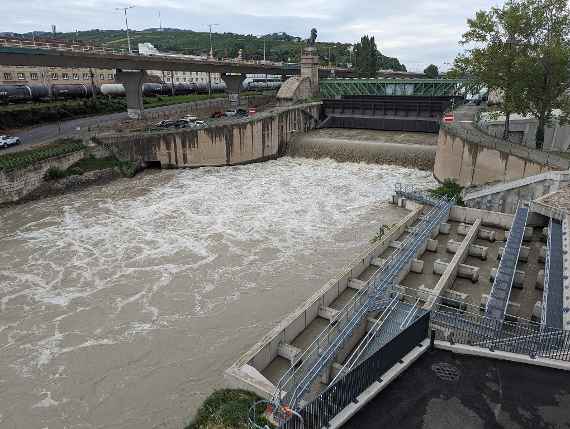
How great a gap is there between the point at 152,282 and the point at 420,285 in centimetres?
1292

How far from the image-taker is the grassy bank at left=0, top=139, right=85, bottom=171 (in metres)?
32.9

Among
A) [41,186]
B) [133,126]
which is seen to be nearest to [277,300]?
[41,186]

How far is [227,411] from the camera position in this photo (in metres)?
10.9

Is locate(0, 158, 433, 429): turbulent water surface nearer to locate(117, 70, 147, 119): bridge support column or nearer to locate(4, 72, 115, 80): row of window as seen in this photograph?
locate(117, 70, 147, 119): bridge support column

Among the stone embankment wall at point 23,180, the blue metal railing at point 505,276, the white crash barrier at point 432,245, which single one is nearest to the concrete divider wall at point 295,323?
the white crash barrier at point 432,245

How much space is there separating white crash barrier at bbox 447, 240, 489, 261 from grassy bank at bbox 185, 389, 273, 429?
1545cm

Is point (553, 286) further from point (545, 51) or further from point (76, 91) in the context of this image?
point (76, 91)

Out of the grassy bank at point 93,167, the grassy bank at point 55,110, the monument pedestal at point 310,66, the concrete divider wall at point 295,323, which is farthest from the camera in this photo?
the monument pedestal at point 310,66

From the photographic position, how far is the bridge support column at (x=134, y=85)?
162 ft

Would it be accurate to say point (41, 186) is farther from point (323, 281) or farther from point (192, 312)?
point (323, 281)

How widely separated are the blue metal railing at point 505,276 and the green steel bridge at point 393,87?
44537mm

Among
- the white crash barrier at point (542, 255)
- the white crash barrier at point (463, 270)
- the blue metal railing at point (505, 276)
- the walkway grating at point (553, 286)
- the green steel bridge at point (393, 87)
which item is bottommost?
the white crash barrier at point (463, 270)

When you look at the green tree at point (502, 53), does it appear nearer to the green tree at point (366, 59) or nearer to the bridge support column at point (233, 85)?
the bridge support column at point (233, 85)

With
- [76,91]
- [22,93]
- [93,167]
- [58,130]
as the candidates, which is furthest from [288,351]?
[76,91]
